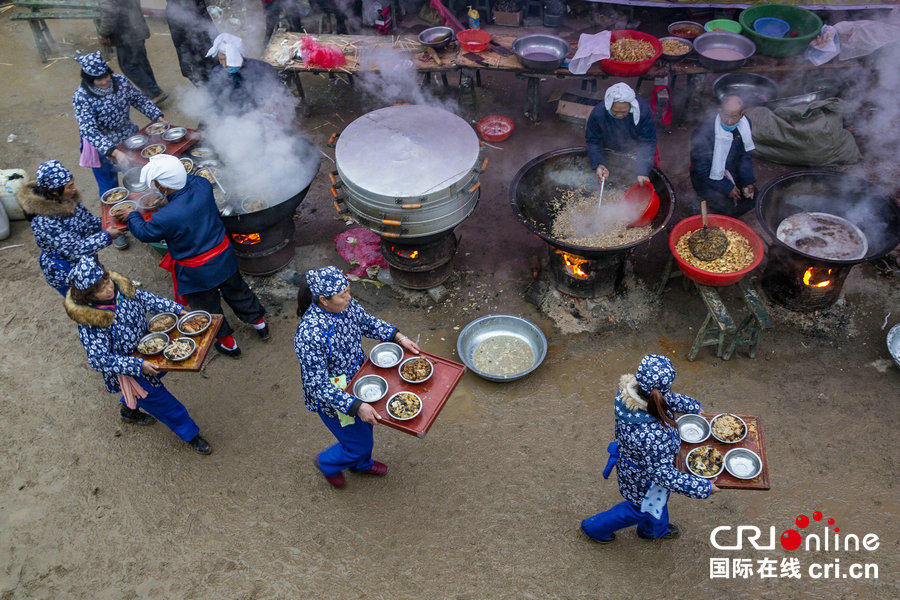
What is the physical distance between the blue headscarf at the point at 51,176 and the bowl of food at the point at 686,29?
8.35 metres

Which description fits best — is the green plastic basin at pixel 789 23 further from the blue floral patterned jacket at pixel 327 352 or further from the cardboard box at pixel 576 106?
the blue floral patterned jacket at pixel 327 352

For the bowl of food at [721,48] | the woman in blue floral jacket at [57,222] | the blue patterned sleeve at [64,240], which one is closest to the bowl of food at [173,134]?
the woman in blue floral jacket at [57,222]

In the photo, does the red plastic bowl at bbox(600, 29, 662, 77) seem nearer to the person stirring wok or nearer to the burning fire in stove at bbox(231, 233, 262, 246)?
the person stirring wok

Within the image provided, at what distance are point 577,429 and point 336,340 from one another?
2.66 m

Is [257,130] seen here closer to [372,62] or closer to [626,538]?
[372,62]

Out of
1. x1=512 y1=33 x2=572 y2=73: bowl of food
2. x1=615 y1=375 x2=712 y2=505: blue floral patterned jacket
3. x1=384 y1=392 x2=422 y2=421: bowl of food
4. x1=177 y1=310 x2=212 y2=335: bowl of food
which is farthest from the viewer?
x1=512 y1=33 x2=572 y2=73: bowl of food

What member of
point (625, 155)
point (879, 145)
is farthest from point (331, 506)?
point (879, 145)

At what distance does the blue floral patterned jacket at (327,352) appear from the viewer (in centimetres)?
405

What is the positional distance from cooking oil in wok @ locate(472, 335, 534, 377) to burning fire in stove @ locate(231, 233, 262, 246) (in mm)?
2890

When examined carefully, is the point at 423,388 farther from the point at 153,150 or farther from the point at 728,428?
the point at 153,150

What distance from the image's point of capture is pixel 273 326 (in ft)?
22.1

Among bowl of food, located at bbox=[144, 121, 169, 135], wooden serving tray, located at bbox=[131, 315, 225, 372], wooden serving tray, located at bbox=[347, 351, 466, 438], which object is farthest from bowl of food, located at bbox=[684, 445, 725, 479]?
bowl of food, located at bbox=[144, 121, 169, 135]

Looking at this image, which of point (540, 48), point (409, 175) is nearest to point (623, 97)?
point (409, 175)

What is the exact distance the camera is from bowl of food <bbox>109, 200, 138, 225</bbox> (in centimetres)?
548
